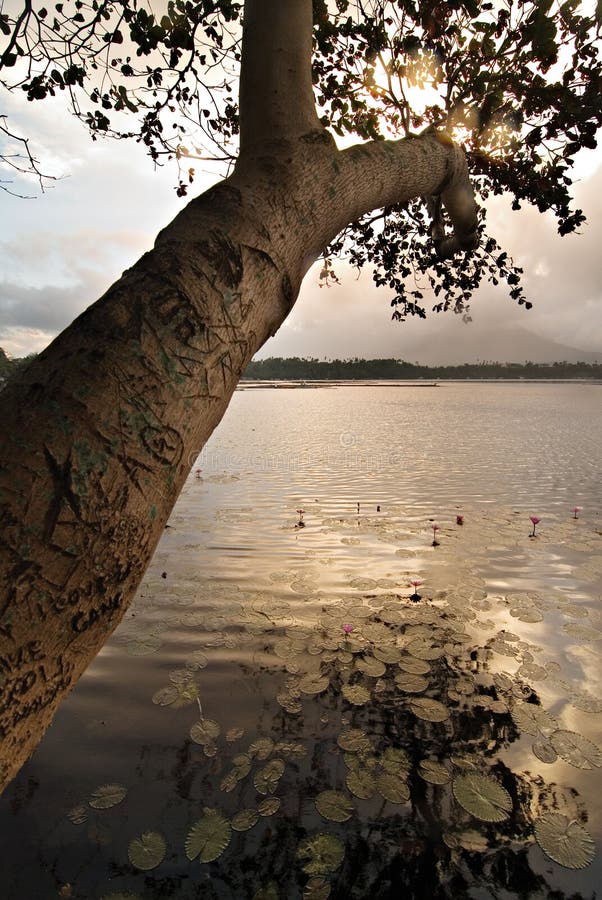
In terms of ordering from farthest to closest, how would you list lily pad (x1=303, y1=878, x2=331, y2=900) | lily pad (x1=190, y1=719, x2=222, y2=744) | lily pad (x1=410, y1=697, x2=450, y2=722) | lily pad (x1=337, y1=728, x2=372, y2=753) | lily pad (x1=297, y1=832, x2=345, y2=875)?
1. lily pad (x1=410, y1=697, x2=450, y2=722)
2. lily pad (x1=190, y1=719, x2=222, y2=744)
3. lily pad (x1=337, y1=728, x2=372, y2=753)
4. lily pad (x1=297, y1=832, x2=345, y2=875)
5. lily pad (x1=303, y1=878, x2=331, y2=900)

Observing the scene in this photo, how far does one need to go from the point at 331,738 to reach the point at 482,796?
40.0 inches

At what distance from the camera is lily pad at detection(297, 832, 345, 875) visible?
7.67 feet

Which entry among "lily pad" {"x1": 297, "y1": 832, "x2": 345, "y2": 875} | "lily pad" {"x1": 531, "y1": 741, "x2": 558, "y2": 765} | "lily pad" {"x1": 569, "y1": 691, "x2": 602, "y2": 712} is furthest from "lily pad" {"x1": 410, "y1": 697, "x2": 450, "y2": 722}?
"lily pad" {"x1": 297, "y1": 832, "x2": 345, "y2": 875}

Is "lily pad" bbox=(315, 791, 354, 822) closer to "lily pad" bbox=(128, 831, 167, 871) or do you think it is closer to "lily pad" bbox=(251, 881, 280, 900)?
"lily pad" bbox=(251, 881, 280, 900)

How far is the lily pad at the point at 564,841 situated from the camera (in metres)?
2.37

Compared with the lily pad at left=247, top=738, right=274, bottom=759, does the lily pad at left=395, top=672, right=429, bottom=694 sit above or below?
below

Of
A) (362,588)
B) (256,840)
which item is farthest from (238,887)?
(362,588)

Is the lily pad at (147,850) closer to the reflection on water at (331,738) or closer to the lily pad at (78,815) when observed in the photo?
the reflection on water at (331,738)

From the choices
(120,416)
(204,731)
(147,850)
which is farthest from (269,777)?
(120,416)

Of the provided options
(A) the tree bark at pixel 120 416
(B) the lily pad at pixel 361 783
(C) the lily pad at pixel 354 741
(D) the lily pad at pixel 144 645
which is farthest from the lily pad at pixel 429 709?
(A) the tree bark at pixel 120 416

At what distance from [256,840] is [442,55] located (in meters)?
7.65

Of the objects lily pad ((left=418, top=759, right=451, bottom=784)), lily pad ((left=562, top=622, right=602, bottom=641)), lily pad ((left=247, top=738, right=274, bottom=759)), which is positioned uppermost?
lily pad ((left=418, top=759, right=451, bottom=784))

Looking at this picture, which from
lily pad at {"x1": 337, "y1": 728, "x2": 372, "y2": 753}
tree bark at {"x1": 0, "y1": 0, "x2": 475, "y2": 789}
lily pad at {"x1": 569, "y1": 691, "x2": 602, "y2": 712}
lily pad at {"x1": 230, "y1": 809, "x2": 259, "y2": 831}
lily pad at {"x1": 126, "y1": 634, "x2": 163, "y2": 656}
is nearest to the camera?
tree bark at {"x1": 0, "y1": 0, "x2": 475, "y2": 789}

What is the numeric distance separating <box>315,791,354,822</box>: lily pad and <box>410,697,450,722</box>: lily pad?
949 millimetres
